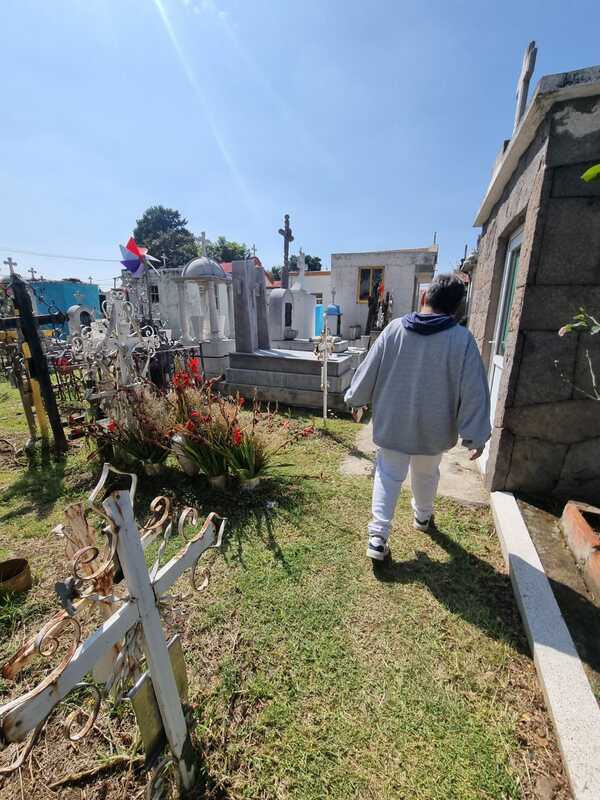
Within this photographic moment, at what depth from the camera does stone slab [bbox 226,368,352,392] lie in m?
5.96

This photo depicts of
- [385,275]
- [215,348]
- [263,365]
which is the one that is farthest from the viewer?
[385,275]

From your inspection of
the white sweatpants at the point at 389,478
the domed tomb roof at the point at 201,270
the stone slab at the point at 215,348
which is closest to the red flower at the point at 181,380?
the white sweatpants at the point at 389,478

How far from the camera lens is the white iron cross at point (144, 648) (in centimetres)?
75

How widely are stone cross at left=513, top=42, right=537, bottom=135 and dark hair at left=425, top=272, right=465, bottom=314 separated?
232cm

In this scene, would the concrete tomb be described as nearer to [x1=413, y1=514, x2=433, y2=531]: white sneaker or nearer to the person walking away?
[x1=413, y1=514, x2=433, y2=531]: white sneaker

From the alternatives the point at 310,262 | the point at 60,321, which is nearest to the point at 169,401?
the point at 60,321

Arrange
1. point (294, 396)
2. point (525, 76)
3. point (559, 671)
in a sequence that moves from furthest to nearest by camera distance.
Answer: point (294, 396) → point (525, 76) → point (559, 671)

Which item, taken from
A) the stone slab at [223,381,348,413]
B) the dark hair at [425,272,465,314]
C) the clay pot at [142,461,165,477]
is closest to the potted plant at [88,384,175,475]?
the clay pot at [142,461,165,477]

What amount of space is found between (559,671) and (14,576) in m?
2.96

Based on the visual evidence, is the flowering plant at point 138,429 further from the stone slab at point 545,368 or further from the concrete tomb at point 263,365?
the stone slab at point 545,368

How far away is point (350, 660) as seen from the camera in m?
1.75

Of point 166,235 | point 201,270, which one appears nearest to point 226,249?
point 166,235

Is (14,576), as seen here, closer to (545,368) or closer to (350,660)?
(350,660)

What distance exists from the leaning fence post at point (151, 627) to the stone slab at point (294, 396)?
467 cm
